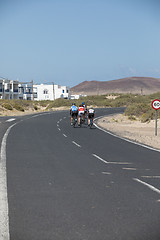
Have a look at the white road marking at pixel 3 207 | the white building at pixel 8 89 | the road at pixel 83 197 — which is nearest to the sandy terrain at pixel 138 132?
the road at pixel 83 197

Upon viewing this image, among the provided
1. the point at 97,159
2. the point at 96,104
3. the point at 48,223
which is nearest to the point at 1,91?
the point at 96,104

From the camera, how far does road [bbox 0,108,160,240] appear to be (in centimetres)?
512

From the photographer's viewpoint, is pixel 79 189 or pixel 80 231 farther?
pixel 79 189

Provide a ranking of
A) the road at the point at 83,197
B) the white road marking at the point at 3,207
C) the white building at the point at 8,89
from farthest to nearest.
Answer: the white building at the point at 8,89 < the road at the point at 83,197 < the white road marking at the point at 3,207

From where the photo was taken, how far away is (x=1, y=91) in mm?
105625

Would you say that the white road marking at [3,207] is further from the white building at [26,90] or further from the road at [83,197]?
the white building at [26,90]

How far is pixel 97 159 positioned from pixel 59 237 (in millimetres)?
7424

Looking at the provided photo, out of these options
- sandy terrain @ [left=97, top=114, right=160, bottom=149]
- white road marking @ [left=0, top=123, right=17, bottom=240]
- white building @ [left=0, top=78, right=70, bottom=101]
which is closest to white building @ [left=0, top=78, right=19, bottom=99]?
white building @ [left=0, top=78, right=70, bottom=101]

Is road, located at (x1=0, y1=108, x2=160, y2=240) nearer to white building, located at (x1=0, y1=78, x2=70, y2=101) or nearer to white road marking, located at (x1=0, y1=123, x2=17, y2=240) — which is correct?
white road marking, located at (x1=0, y1=123, x2=17, y2=240)

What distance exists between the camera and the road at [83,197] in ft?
16.8

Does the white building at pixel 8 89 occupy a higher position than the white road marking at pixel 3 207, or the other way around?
the white building at pixel 8 89

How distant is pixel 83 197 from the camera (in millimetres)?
6957

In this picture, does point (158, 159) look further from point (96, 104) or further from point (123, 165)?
point (96, 104)

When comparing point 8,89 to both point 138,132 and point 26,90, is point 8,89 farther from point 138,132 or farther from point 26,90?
point 138,132
